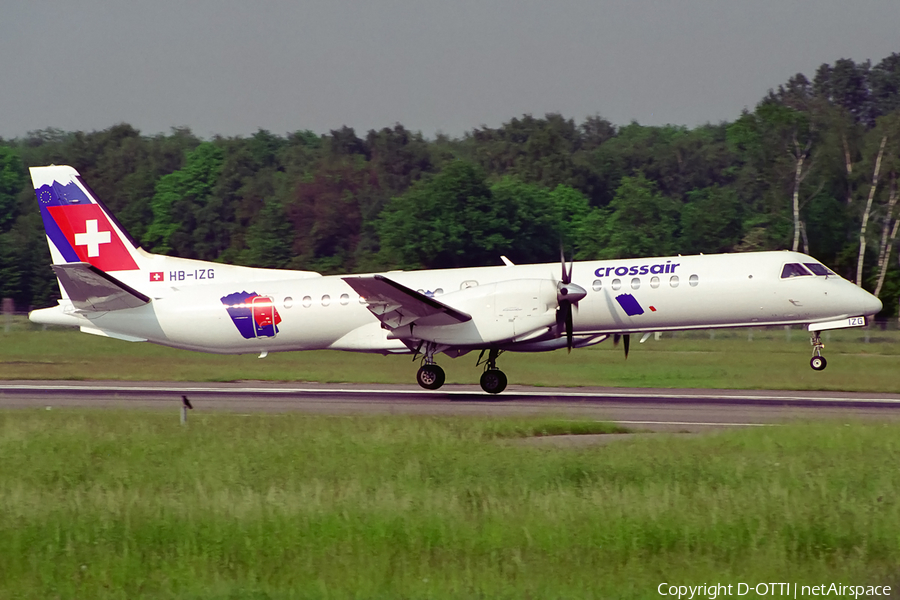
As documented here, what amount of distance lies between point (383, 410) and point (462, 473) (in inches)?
281

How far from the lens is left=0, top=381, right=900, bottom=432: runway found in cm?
1803

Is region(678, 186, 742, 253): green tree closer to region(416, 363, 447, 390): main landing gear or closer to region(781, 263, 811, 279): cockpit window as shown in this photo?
region(781, 263, 811, 279): cockpit window

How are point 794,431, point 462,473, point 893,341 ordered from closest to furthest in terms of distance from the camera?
1. point 462,473
2. point 794,431
3. point 893,341

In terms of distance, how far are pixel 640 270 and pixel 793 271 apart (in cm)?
338

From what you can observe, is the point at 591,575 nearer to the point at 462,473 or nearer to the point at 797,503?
the point at 797,503

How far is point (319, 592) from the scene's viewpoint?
7992 mm

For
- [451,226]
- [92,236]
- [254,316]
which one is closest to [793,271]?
[254,316]

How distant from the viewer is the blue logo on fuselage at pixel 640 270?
21031mm

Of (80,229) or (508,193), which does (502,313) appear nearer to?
(80,229)

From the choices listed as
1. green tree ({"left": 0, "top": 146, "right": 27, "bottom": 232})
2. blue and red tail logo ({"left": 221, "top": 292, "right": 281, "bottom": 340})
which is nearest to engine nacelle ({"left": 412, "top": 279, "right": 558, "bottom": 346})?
blue and red tail logo ({"left": 221, "top": 292, "right": 281, "bottom": 340})

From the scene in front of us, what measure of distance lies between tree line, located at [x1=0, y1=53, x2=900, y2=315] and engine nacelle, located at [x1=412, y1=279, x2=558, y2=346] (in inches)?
1184

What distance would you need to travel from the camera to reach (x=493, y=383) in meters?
21.7

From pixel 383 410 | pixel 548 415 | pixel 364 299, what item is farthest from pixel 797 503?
pixel 364 299

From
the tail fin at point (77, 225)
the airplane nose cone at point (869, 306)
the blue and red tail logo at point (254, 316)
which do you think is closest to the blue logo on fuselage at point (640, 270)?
the airplane nose cone at point (869, 306)
